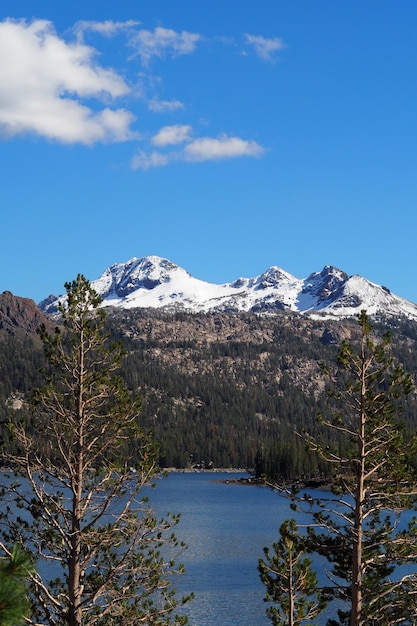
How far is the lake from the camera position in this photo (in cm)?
6412

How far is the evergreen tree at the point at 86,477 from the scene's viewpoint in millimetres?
24375

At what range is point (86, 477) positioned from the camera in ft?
85.0

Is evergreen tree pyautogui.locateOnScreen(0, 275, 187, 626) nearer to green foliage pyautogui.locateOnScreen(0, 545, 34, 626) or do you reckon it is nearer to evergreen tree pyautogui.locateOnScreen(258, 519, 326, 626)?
evergreen tree pyautogui.locateOnScreen(258, 519, 326, 626)

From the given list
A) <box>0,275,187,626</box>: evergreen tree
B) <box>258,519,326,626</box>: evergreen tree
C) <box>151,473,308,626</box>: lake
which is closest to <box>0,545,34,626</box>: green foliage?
<box>0,275,187,626</box>: evergreen tree

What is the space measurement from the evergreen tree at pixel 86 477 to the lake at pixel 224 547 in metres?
9.77

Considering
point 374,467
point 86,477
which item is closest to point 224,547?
point 374,467

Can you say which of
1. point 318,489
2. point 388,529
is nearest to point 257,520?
point 318,489

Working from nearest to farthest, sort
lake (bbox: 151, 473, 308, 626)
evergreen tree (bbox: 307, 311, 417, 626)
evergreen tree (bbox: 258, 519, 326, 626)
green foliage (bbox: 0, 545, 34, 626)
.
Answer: green foliage (bbox: 0, 545, 34, 626), evergreen tree (bbox: 258, 519, 326, 626), evergreen tree (bbox: 307, 311, 417, 626), lake (bbox: 151, 473, 308, 626)

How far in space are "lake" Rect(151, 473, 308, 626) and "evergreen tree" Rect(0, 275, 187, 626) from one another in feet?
32.1

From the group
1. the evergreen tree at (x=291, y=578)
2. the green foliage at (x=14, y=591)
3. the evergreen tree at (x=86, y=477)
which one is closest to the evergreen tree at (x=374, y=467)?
the evergreen tree at (x=291, y=578)

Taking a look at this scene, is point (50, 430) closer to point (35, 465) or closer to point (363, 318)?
point (35, 465)

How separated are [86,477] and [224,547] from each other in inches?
2918

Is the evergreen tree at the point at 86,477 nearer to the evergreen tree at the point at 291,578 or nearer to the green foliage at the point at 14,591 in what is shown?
the evergreen tree at the point at 291,578

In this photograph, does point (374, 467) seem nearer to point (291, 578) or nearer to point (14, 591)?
point (291, 578)
